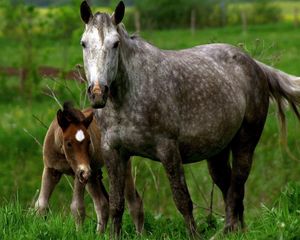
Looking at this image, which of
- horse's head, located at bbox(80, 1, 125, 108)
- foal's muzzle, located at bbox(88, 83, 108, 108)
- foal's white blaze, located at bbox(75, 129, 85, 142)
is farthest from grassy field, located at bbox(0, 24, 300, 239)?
horse's head, located at bbox(80, 1, 125, 108)

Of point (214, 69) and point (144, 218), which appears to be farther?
point (144, 218)

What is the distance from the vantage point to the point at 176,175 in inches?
361

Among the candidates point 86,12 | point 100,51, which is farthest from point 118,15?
point 100,51

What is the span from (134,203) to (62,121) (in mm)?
1594

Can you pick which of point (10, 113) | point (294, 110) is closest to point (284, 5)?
point (10, 113)

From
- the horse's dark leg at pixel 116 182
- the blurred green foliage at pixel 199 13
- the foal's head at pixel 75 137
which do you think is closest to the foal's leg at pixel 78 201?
the foal's head at pixel 75 137

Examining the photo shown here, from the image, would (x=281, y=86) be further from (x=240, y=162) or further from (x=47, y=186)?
A: (x=47, y=186)

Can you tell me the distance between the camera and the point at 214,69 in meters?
10.1

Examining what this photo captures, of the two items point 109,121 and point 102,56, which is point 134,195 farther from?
point 102,56

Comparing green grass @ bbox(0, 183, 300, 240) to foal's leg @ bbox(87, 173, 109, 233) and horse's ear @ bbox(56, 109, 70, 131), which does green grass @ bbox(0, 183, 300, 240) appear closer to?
foal's leg @ bbox(87, 173, 109, 233)

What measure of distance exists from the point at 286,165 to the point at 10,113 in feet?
26.3

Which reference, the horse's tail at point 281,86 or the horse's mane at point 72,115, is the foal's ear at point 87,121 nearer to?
the horse's mane at point 72,115

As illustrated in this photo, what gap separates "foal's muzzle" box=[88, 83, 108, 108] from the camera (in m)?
8.12

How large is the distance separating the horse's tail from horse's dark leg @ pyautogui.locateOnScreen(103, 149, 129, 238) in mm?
2593
